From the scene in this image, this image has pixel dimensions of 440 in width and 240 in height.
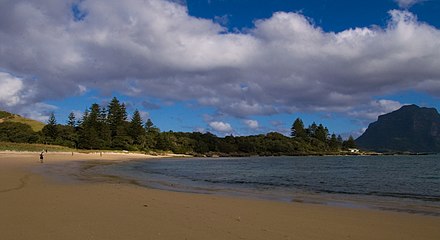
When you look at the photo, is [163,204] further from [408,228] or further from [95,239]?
[408,228]

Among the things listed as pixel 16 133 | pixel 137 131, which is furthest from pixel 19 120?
pixel 137 131

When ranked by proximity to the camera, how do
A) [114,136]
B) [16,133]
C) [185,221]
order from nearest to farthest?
[185,221] → [16,133] → [114,136]

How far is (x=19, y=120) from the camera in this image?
126 metres

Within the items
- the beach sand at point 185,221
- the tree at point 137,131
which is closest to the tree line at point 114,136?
the tree at point 137,131

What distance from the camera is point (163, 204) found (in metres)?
12.6

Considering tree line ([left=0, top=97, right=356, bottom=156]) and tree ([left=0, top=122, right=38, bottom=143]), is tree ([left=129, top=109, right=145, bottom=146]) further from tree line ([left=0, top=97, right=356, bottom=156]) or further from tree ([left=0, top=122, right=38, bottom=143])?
tree ([left=0, top=122, right=38, bottom=143])

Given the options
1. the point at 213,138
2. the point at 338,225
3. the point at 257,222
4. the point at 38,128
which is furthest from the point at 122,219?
the point at 213,138

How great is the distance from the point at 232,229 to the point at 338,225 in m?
3.14

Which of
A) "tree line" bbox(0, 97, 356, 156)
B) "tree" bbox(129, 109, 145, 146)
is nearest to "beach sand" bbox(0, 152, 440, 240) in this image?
"tree line" bbox(0, 97, 356, 156)

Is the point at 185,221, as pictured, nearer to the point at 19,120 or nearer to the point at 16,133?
the point at 16,133

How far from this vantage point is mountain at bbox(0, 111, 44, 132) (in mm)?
121431

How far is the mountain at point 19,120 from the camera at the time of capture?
121m

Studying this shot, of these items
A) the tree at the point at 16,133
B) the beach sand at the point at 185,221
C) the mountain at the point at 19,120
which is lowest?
the beach sand at the point at 185,221

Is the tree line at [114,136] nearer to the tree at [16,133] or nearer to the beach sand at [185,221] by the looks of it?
the tree at [16,133]
